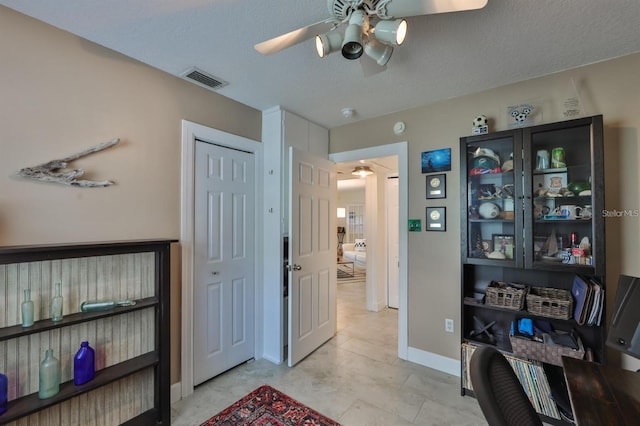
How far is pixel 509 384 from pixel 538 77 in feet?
7.57

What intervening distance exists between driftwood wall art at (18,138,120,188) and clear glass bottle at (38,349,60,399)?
0.93 metres

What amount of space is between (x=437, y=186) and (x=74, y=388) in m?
2.91

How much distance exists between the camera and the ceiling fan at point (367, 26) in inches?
46.3

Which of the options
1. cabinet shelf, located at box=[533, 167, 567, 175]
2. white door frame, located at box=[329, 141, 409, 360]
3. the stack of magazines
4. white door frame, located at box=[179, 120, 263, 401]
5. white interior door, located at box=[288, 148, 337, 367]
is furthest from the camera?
white door frame, located at box=[329, 141, 409, 360]

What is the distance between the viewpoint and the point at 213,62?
6.61 feet

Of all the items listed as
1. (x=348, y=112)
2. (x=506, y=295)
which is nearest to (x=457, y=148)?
(x=348, y=112)

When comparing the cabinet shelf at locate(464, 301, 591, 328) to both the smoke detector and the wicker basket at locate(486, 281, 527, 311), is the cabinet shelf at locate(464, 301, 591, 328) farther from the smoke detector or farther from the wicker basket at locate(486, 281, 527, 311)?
the smoke detector

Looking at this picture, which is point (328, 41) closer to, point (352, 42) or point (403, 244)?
point (352, 42)

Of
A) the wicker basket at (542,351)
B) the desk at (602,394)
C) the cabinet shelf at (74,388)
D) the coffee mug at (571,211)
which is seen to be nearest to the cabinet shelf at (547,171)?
the coffee mug at (571,211)

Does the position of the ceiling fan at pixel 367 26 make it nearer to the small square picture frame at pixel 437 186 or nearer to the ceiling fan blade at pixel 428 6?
the ceiling fan blade at pixel 428 6

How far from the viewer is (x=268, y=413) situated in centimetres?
204

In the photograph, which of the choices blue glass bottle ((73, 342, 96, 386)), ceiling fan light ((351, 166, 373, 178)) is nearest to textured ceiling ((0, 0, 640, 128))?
ceiling fan light ((351, 166, 373, 178))

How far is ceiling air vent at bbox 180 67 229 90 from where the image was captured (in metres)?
2.13

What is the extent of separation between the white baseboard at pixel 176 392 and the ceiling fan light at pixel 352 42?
252cm
